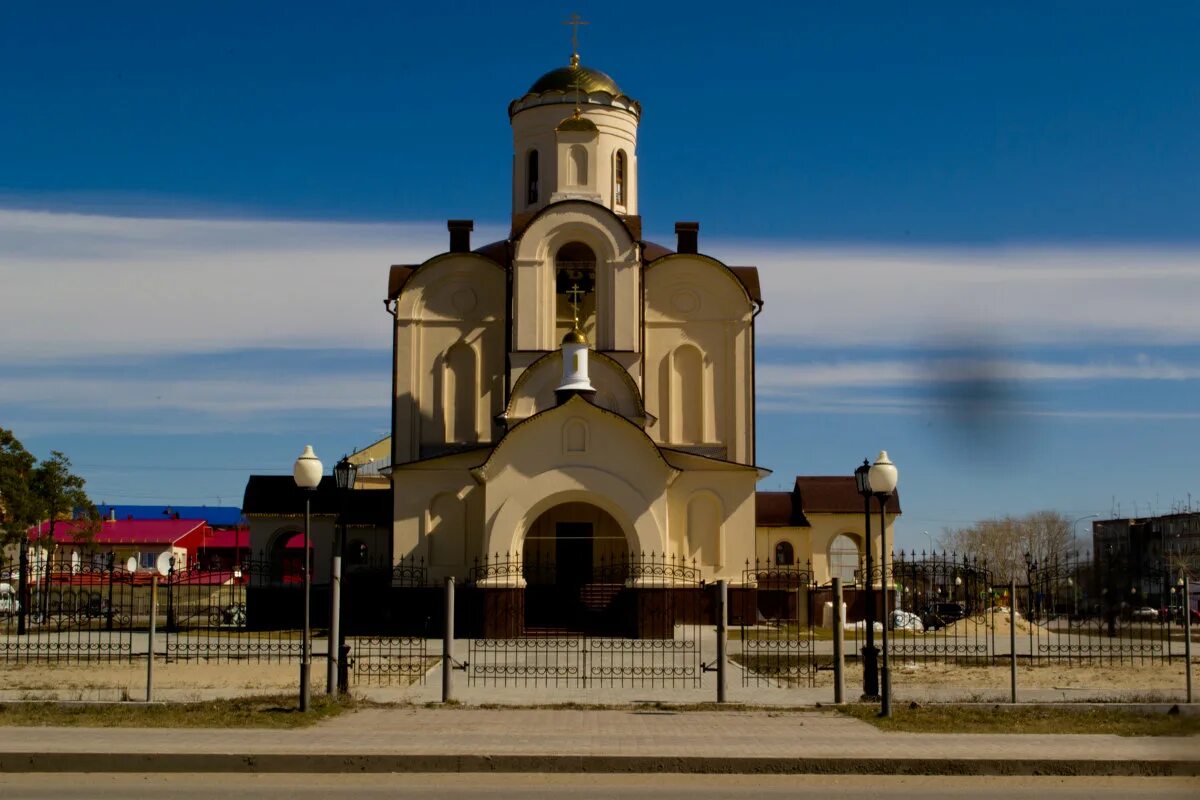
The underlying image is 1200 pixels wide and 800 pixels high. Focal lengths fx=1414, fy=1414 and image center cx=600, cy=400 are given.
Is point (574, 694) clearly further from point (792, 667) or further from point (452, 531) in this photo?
point (452, 531)

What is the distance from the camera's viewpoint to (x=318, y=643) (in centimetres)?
2945

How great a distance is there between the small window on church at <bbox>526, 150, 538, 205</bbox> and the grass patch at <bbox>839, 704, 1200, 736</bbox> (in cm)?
2586

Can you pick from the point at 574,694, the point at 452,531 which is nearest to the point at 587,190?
the point at 452,531

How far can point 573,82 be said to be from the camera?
1623 inches

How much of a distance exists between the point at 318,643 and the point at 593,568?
7.44 meters

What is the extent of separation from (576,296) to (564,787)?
2452 cm

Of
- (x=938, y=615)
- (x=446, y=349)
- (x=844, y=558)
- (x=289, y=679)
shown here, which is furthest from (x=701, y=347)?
(x=289, y=679)

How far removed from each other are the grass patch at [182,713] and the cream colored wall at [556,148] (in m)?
24.4

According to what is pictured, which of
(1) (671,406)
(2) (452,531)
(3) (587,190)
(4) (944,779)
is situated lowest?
(4) (944,779)

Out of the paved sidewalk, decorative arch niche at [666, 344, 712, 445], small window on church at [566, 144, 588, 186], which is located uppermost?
small window on church at [566, 144, 588, 186]

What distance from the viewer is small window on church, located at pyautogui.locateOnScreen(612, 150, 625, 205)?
134 ft

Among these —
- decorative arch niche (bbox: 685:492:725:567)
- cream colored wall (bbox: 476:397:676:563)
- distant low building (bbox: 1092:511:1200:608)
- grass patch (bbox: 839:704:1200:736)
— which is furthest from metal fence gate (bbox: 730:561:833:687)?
A: distant low building (bbox: 1092:511:1200:608)

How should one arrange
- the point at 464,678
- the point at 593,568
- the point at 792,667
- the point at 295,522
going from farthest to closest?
the point at 295,522, the point at 593,568, the point at 792,667, the point at 464,678

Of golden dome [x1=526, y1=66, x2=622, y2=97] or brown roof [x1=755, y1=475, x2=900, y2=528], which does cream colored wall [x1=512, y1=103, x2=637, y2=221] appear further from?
brown roof [x1=755, y1=475, x2=900, y2=528]
